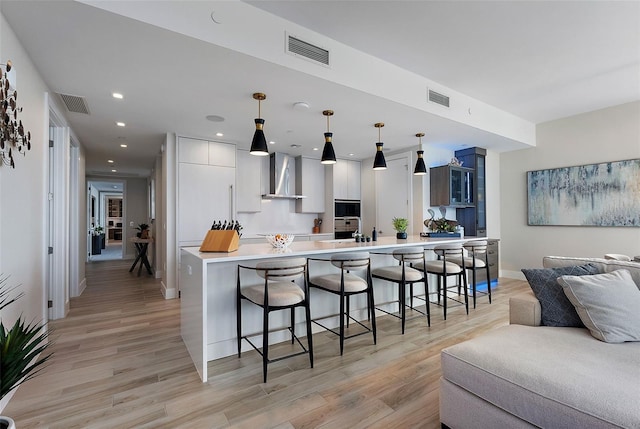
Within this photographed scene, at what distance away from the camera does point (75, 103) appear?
3.44 metres

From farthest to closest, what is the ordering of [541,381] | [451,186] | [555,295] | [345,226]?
1. [345,226]
2. [451,186]
3. [555,295]
4. [541,381]

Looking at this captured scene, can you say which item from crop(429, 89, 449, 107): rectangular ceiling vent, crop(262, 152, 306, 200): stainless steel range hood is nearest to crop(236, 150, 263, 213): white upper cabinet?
crop(262, 152, 306, 200): stainless steel range hood

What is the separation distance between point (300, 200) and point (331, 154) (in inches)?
120

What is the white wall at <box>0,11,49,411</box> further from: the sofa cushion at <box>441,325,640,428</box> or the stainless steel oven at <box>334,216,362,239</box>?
the stainless steel oven at <box>334,216,362,239</box>

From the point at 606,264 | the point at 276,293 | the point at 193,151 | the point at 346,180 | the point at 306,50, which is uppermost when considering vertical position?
the point at 306,50

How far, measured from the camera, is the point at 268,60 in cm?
250

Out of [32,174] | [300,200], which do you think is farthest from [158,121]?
[300,200]

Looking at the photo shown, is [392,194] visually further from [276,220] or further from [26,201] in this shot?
[26,201]

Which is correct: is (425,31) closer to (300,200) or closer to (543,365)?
(543,365)

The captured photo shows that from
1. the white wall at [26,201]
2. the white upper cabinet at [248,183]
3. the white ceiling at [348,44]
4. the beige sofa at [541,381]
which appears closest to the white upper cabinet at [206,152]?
the white ceiling at [348,44]

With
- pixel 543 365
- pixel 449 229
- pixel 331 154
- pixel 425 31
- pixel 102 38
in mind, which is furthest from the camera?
pixel 449 229

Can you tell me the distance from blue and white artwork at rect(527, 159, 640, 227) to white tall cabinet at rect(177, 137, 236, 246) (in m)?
5.43

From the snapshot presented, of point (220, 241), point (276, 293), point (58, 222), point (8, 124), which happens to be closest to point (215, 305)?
point (220, 241)

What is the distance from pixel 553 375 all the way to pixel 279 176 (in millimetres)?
5248
